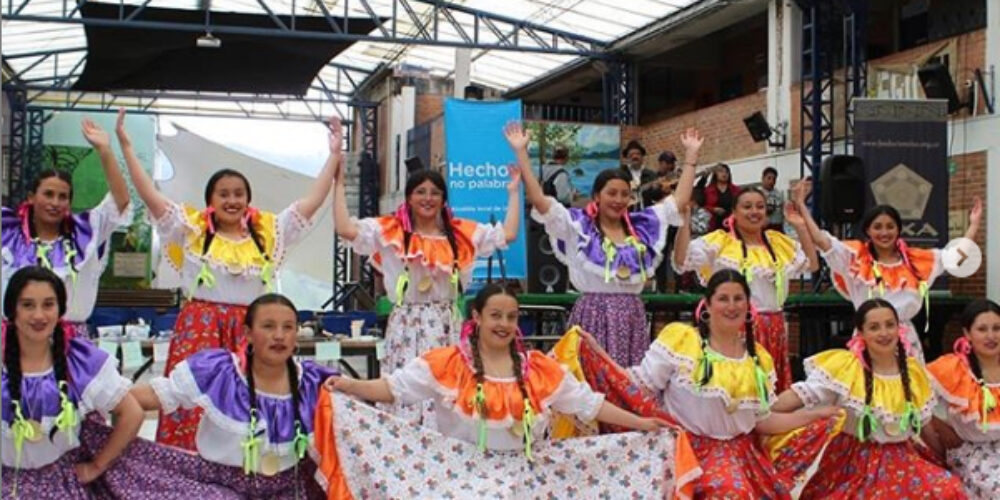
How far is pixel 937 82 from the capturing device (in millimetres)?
10406

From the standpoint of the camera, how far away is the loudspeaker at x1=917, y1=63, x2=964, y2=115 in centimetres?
1036

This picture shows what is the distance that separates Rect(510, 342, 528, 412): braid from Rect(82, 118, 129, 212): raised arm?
5.32 feet

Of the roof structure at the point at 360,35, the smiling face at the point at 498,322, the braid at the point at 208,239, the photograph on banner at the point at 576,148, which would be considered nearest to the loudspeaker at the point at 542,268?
the photograph on banner at the point at 576,148

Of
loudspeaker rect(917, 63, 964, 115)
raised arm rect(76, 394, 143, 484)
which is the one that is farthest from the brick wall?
raised arm rect(76, 394, 143, 484)

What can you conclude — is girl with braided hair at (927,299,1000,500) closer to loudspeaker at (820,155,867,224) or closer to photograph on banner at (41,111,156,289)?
loudspeaker at (820,155,867,224)

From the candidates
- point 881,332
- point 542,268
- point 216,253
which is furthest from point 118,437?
point 542,268

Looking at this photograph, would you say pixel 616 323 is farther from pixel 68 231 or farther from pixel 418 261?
pixel 68 231

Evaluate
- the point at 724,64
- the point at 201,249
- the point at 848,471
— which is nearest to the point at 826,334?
the point at 848,471

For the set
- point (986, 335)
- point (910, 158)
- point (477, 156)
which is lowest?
point (986, 335)

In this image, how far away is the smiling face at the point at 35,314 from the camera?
133 inches

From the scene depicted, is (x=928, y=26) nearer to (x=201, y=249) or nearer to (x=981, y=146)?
(x=981, y=146)

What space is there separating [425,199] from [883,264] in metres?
2.14

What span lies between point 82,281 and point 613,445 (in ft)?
6.89

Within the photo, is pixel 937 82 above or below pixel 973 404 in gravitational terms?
above
